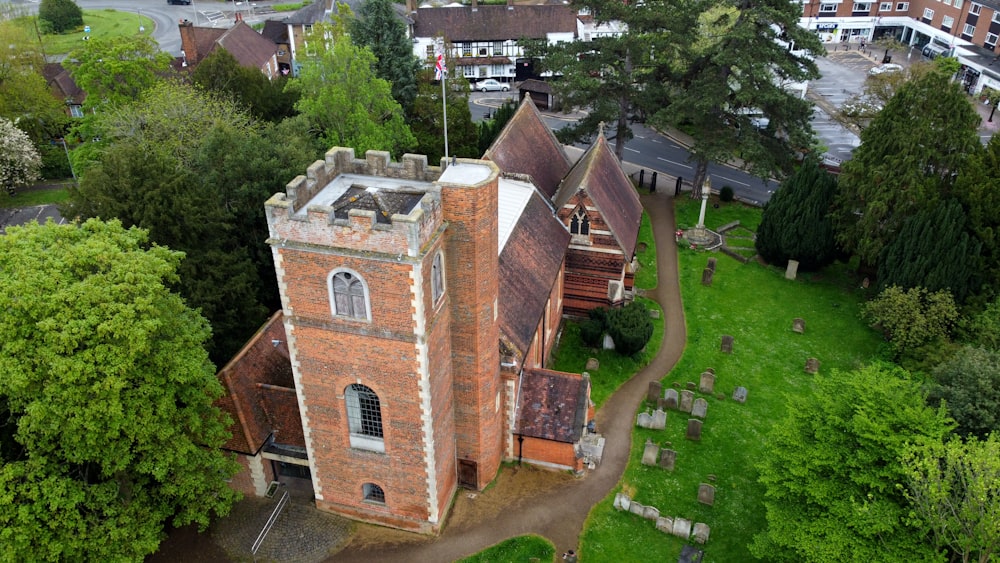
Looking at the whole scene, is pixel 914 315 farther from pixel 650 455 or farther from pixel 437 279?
pixel 437 279

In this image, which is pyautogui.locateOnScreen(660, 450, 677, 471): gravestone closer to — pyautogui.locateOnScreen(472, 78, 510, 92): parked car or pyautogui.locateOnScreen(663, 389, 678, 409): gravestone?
pyautogui.locateOnScreen(663, 389, 678, 409): gravestone

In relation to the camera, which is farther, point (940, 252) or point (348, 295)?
point (940, 252)

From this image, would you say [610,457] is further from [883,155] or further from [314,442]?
[883,155]

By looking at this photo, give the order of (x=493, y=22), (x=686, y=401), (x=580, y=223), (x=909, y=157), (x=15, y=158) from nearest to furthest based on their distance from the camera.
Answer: (x=686, y=401) → (x=909, y=157) → (x=580, y=223) → (x=15, y=158) → (x=493, y=22)

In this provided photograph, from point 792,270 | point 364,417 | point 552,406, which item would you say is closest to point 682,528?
point 552,406

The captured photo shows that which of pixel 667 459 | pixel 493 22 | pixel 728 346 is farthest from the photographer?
pixel 493 22

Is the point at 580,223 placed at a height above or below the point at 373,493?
above
